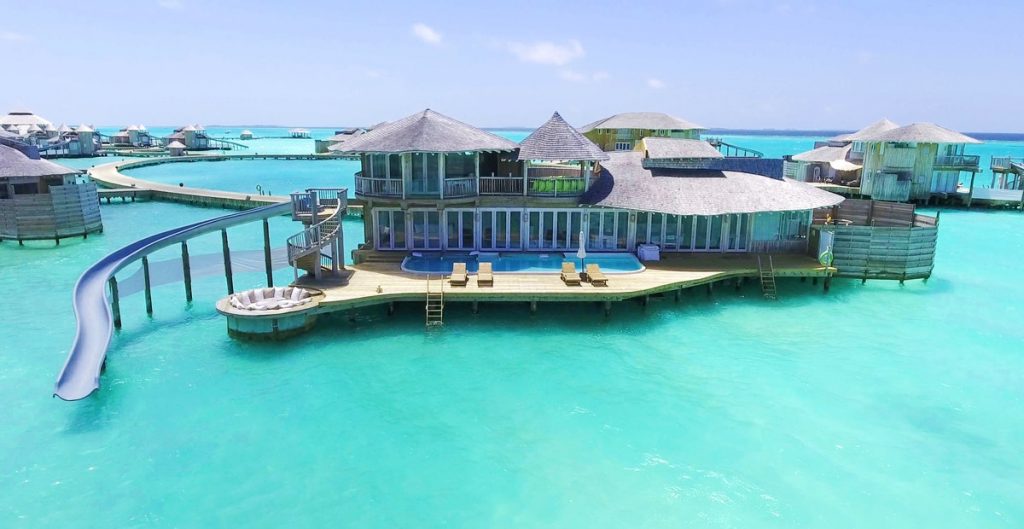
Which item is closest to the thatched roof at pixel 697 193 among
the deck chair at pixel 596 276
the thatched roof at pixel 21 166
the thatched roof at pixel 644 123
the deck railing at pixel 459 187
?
the deck chair at pixel 596 276

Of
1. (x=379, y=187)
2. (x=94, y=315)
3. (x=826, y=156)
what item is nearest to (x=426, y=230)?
(x=379, y=187)

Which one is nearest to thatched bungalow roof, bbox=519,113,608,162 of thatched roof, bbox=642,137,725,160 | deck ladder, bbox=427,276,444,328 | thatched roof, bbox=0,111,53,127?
deck ladder, bbox=427,276,444,328

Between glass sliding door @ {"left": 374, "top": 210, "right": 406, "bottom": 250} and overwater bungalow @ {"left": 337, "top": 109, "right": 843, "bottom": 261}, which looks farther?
glass sliding door @ {"left": 374, "top": 210, "right": 406, "bottom": 250}

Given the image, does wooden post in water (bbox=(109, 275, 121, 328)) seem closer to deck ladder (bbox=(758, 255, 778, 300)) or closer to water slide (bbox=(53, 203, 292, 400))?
water slide (bbox=(53, 203, 292, 400))

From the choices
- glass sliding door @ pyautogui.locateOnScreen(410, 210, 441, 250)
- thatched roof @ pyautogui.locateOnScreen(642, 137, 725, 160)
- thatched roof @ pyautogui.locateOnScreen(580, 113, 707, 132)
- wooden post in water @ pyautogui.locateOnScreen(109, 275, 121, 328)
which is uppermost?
thatched roof @ pyautogui.locateOnScreen(580, 113, 707, 132)

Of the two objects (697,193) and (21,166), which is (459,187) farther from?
(21,166)

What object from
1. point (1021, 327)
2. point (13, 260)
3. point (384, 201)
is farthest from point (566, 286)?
point (13, 260)
